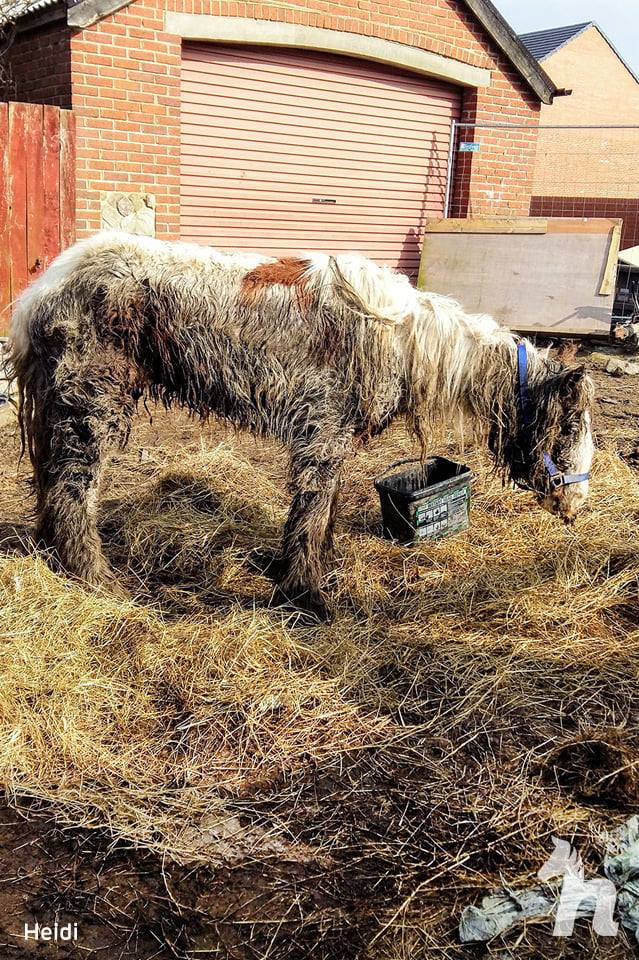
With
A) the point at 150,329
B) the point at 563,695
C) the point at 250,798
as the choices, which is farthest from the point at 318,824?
the point at 150,329

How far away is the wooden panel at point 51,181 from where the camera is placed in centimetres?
801

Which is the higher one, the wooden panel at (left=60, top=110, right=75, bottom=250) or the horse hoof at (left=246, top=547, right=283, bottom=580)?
the wooden panel at (left=60, top=110, right=75, bottom=250)

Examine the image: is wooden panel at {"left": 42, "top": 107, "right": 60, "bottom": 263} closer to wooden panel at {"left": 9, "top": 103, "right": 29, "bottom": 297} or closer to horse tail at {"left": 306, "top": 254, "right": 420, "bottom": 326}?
wooden panel at {"left": 9, "top": 103, "right": 29, "bottom": 297}

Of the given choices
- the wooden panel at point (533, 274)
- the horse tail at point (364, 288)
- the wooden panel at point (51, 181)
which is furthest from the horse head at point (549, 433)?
the wooden panel at point (533, 274)

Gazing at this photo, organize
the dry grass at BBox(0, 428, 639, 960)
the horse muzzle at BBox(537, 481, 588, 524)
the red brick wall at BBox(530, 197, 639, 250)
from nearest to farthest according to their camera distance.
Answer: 1. the dry grass at BBox(0, 428, 639, 960)
2. the horse muzzle at BBox(537, 481, 588, 524)
3. the red brick wall at BBox(530, 197, 639, 250)

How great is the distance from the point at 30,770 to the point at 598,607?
2.93 metres

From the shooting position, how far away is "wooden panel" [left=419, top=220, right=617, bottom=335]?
1065 centimetres

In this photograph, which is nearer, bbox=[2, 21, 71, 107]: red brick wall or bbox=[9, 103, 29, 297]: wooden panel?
bbox=[9, 103, 29, 297]: wooden panel

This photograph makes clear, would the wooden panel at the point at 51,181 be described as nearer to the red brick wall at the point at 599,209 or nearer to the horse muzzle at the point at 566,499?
the horse muzzle at the point at 566,499

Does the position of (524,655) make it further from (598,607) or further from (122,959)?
Answer: (122,959)

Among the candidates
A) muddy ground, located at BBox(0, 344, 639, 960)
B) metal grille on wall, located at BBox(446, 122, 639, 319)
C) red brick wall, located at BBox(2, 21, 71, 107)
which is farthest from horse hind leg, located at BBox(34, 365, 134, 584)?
metal grille on wall, located at BBox(446, 122, 639, 319)

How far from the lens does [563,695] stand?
3.67 m

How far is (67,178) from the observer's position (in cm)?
826

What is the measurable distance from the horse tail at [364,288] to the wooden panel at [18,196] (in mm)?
4860
